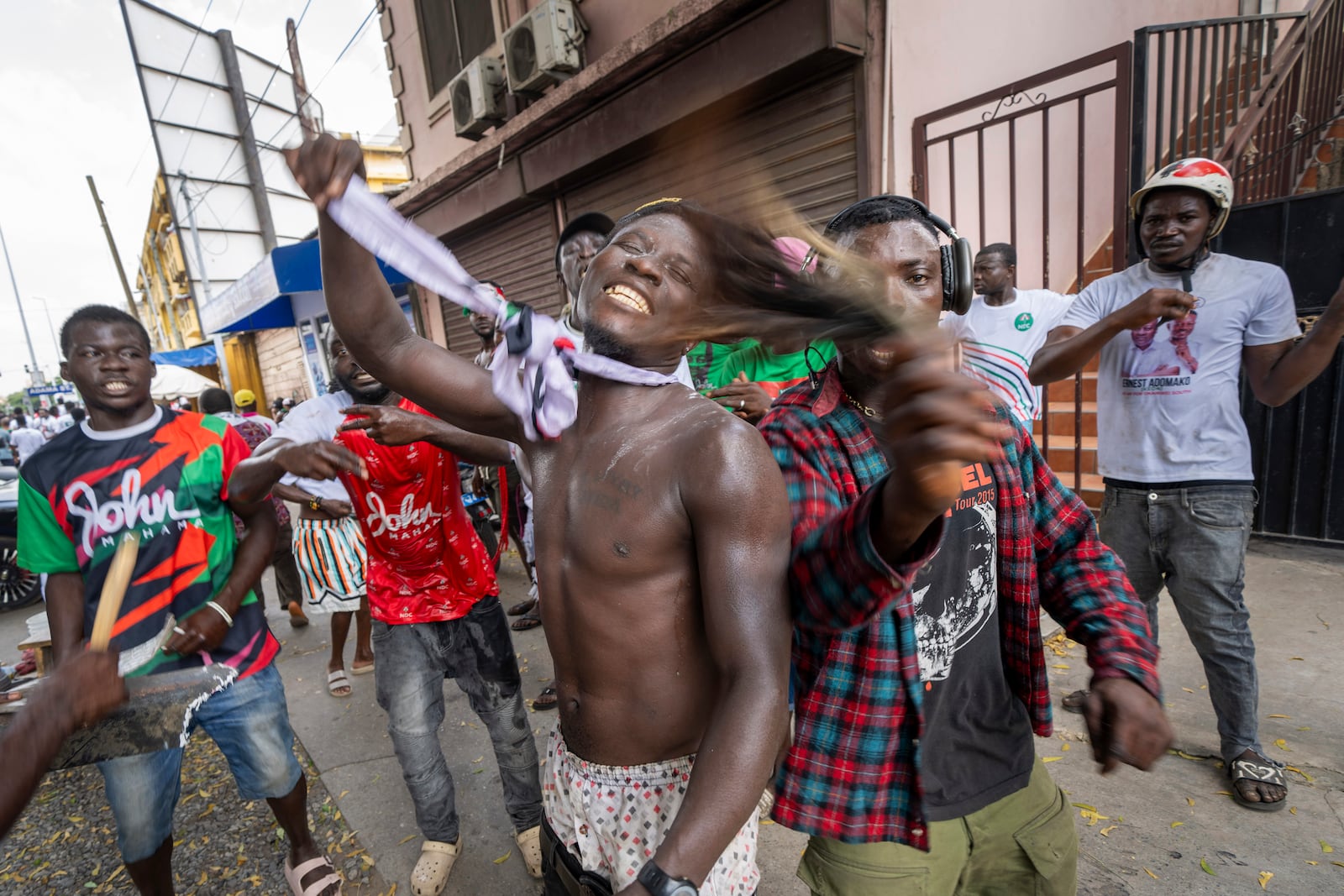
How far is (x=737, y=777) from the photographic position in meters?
1.05

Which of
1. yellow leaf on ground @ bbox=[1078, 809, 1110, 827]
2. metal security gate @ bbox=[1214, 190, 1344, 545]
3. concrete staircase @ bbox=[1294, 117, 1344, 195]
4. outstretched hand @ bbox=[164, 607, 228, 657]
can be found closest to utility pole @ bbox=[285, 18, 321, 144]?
outstretched hand @ bbox=[164, 607, 228, 657]

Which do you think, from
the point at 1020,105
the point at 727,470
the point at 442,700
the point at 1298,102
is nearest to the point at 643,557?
the point at 727,470

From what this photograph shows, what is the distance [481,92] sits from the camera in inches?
298

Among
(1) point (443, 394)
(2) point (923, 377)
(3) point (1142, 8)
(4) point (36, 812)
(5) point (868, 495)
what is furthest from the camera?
(3) point (1142, 8)

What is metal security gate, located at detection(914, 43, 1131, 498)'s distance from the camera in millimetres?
4793

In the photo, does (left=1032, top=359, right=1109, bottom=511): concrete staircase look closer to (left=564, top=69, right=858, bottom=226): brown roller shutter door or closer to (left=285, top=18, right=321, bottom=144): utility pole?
(left=564, top=69, right=858, bottom=226): brown roller shutter door

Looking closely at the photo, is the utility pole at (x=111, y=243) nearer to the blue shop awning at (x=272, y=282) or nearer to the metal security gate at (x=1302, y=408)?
the blue shop awning at (x=272, y=282)

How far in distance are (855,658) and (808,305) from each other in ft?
2.36

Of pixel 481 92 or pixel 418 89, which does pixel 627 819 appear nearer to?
pixel 481 92

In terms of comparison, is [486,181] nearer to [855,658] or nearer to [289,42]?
[289,42]

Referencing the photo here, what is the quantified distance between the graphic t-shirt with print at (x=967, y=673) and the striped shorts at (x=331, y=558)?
321 cm

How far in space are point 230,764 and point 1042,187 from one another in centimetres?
664

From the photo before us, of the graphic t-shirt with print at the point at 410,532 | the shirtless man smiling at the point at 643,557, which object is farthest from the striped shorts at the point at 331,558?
the shirtless man smiling at the point at 643,557

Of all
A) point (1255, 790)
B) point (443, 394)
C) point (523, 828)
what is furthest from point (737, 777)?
point (1255, 790)
